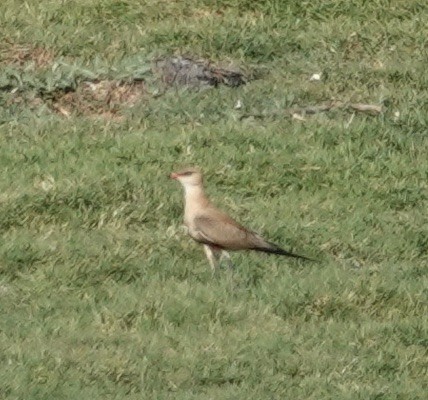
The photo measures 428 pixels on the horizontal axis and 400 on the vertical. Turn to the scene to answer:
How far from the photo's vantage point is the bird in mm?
10578

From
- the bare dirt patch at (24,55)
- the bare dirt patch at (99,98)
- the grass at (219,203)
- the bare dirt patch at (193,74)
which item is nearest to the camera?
the grass at (219,203)

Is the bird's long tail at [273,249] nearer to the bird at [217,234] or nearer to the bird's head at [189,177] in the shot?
the bird at [217,234]

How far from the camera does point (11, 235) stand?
1099cm

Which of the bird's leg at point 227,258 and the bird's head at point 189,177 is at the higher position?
the bird's head at point 189,177

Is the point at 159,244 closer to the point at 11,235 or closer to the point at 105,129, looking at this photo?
the point at 11,235

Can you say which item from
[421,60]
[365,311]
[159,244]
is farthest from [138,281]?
[421,60]

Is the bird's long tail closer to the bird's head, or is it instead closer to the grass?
the grass

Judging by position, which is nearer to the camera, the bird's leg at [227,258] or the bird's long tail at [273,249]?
the bird's long tail at [273,249]

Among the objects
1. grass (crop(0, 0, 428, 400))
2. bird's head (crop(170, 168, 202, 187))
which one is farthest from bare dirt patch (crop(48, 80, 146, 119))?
bird's head (crop(170, 168, 202, 187))

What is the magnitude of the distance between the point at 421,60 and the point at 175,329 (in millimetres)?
5988

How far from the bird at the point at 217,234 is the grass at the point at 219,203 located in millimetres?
158

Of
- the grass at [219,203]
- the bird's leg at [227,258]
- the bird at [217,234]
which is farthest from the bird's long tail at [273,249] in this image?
the bird's leg at [227,258]

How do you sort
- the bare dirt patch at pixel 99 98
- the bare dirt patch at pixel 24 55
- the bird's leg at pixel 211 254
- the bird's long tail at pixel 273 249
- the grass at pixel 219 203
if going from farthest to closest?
the bare dirt patch at pixel 24 55 → the bare dirt patch at pixel 99 98 → the bird's leg at pixel 211 254 → the bird's long tail at pixel 273 249 → the grass at pixel 219 203

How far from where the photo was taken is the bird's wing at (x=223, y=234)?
34.7 ft
